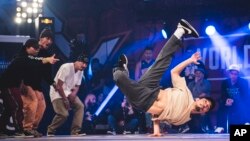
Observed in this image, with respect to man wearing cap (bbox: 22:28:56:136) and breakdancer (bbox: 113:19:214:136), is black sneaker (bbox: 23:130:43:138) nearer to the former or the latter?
man wearing cap (bbox: 22:28:56:136)

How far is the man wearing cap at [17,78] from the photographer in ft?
23.5

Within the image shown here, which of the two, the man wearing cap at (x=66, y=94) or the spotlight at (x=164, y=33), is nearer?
the man wearing cap at (x=66, y=94)

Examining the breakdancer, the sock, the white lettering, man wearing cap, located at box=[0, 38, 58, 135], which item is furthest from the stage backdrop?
the white lettering

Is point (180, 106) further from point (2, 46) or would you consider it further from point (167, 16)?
point (167, 16)

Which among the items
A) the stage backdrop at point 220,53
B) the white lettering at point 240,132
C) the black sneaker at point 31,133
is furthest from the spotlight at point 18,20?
the white lettering at point 240,132

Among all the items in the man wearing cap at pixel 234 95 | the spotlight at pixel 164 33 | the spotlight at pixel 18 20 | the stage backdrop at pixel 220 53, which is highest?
the spotlight at pixel 18 20

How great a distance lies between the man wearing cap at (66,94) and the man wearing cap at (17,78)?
73 centimetres

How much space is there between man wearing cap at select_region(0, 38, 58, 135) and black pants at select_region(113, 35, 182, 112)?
4.49ft

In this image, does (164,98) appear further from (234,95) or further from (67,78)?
(234,95)

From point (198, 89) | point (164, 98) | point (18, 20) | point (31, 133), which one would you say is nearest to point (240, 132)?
point (164, 98)

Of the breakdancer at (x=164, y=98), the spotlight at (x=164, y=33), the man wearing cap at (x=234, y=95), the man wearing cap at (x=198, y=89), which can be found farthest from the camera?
the spotlight at (x=164, y=33)

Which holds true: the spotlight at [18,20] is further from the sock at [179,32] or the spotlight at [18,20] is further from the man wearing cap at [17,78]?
the sock at [179,32]

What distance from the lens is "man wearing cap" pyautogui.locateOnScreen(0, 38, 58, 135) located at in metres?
7.16

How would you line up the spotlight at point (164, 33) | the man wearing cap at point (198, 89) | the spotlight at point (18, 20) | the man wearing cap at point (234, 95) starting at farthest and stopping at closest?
the spotlight at point (164, 33) → the spotlight at point (18, 20) → the man wearing cap at point (198, 89) → the man wearing cap at point (234, 95)
